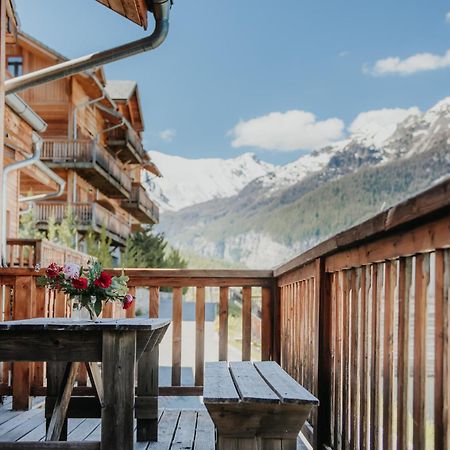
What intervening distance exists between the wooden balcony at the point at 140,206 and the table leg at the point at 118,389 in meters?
22.9

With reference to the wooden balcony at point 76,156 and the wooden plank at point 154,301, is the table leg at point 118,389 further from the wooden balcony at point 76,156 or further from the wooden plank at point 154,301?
the wooden balcony at point 76,156

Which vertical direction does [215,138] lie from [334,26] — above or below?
below

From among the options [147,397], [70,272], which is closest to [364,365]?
[70,272]

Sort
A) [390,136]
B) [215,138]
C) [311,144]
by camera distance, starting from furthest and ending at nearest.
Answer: [311,144]
[215,138]
[390,136]

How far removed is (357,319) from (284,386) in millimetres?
356

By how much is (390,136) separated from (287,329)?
8690 cm

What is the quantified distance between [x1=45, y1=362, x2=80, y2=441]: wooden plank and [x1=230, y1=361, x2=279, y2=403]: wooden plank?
87cm

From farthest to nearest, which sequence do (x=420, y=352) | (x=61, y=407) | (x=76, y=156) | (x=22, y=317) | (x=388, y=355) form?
(x=76, y=156), (x=22, y=317), (x=61, y=407), (x=388, y=355), (x=420, y=352)

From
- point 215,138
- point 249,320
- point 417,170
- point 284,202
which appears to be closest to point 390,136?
point 284,202

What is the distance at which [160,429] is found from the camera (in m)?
3.78

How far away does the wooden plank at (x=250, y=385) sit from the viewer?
186cm

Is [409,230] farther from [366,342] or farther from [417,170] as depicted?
[417,170]

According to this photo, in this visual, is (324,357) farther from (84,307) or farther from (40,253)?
(40,253)

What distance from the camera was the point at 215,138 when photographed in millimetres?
130000
